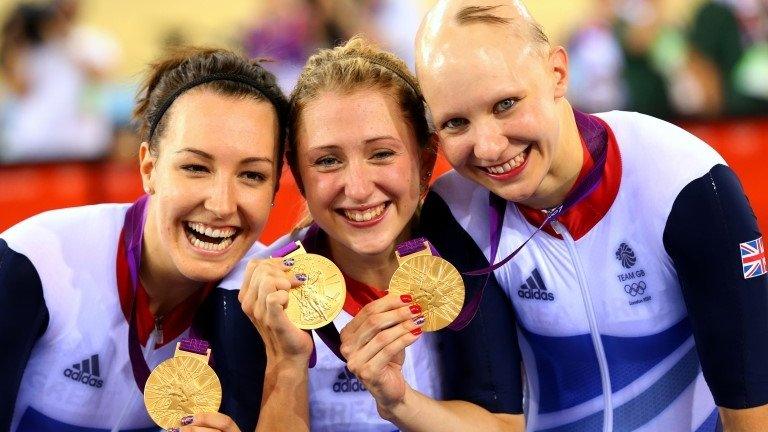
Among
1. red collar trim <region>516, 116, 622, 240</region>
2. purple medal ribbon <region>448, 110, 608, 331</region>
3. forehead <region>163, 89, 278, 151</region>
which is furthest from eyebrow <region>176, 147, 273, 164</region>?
red collar trim <region>516, 116, 622, 240</region>

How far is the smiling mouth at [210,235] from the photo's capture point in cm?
253

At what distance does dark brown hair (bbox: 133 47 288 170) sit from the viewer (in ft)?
8.58

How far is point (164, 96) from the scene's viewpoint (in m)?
2.65

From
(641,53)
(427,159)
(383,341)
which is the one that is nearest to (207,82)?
(427,159)

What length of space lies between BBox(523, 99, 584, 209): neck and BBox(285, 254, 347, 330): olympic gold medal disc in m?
0.55

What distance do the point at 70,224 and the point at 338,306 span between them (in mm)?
783

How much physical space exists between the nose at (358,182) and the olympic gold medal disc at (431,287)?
0.63 feet

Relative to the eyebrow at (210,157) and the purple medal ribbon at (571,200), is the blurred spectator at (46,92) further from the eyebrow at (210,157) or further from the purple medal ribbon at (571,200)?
the purple medal ribbon at (571,200)

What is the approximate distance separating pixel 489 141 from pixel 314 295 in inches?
20.7

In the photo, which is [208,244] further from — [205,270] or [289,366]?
[289,366]

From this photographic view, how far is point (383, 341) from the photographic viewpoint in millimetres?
2289

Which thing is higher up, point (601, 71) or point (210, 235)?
point (210, 235)

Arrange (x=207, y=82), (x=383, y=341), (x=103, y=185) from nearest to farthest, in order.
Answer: (x=383, y=341), (x=207, y=82), (x=103, y=185)

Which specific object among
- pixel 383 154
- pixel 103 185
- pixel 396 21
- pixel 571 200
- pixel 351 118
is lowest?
pixel 103 185
